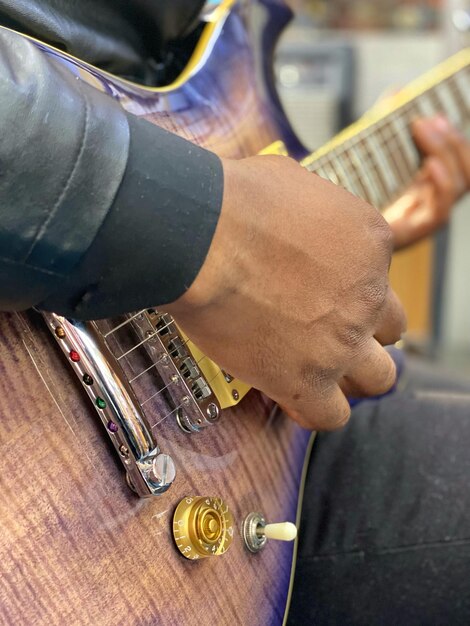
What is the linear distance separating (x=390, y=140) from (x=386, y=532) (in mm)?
501

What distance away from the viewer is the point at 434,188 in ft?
3.20

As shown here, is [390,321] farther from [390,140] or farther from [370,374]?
[390,140]

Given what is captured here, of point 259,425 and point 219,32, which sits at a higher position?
point 219,32

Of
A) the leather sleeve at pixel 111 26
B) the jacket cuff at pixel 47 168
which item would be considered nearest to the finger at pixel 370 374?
the jacket cuff at pixel 47 168

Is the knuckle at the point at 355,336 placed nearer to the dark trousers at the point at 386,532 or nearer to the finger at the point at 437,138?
the dark trousers at the point at 386,532

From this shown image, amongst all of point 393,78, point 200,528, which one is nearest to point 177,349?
point 200,528

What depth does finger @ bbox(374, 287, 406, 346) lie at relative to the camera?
0.51 m

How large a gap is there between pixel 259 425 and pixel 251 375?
124 mm

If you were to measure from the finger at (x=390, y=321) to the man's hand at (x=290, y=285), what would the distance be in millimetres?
31

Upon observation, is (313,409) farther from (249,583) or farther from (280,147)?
(280,147)

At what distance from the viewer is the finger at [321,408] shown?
0.46 metres

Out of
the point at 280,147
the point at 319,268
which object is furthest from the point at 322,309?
the point at 280,147

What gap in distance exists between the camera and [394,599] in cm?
58

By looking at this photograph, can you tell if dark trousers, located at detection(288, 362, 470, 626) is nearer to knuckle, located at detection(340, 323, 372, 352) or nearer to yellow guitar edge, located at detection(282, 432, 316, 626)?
yellow guitar edge, located at detection(282, 432, 316, 626)
